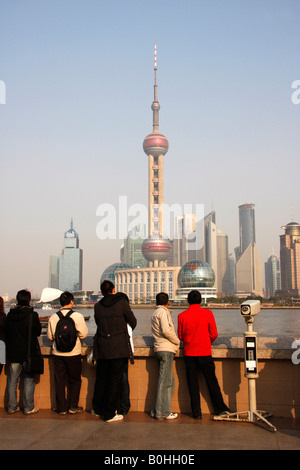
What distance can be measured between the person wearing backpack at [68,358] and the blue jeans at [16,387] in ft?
1.37

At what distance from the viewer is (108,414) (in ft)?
20.6

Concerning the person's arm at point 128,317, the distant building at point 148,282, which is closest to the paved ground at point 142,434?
the person's arm at point 128,317

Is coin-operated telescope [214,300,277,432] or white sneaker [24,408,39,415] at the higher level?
coin-operated telescope [214,300,277,432]

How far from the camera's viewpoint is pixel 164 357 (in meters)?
6.60

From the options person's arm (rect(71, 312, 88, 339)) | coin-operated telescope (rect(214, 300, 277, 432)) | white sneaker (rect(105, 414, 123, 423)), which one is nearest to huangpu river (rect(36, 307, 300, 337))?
coin-operated telescope (rect(214, 300, 277, 432))

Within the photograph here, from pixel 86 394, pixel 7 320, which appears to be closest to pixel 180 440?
pixel 86 394

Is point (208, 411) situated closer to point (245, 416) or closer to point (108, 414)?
point (245, 416)

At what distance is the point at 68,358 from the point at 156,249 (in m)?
187

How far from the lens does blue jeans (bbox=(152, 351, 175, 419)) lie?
6496 mm

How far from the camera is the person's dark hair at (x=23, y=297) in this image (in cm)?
716

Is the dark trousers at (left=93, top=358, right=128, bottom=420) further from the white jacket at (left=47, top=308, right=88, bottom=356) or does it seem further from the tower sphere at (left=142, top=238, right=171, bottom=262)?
the tower sphere at (left=142, top=238, right=171, bottom=262)

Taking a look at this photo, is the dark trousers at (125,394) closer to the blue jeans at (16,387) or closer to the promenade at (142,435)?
the promenade at (142,435)

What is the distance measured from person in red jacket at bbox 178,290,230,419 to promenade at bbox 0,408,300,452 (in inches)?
10.0
